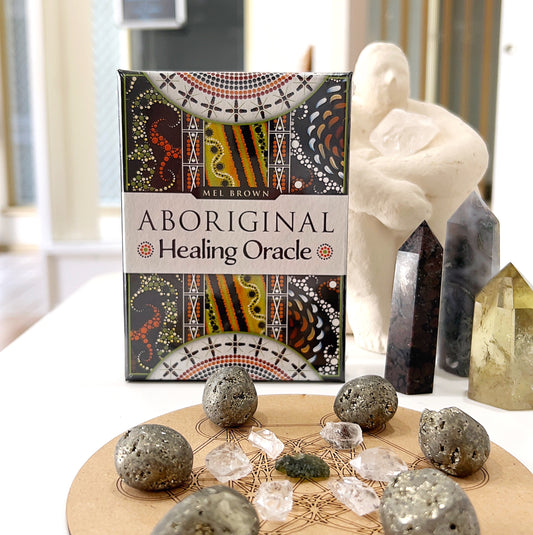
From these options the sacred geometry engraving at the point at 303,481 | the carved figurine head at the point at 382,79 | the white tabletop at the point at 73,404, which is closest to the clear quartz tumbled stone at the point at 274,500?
the sacred geometry engraving at the point at 303,481

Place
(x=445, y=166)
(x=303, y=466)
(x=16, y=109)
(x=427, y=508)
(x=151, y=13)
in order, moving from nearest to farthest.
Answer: (x=427, y=508)
(x=303, y=466)
(x=445, y=166)
(x=151, y=13)
(x=16, y=109)

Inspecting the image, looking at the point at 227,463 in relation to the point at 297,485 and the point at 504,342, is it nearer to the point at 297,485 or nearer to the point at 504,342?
the point at 297,485

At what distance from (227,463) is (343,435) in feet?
0.36

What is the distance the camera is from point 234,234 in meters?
0.63

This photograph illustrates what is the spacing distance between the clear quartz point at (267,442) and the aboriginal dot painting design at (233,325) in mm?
151

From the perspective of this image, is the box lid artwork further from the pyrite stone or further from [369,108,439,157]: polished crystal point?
the pyrite stone

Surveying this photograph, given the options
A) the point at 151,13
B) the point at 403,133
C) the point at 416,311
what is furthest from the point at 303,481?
the point at 151,13

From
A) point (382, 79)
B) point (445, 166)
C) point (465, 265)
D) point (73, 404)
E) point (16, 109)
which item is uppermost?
point (16, 109)

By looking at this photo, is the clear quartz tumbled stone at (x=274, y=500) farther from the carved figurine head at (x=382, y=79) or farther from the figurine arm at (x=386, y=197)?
the carved figurine head at (x=382, y=79)

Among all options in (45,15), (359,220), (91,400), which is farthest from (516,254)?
(45,15)

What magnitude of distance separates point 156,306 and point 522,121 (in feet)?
1.97

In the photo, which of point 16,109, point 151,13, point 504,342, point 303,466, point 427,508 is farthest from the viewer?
point 16,109

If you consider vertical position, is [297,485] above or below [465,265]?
below

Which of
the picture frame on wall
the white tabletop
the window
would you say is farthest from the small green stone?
the window
